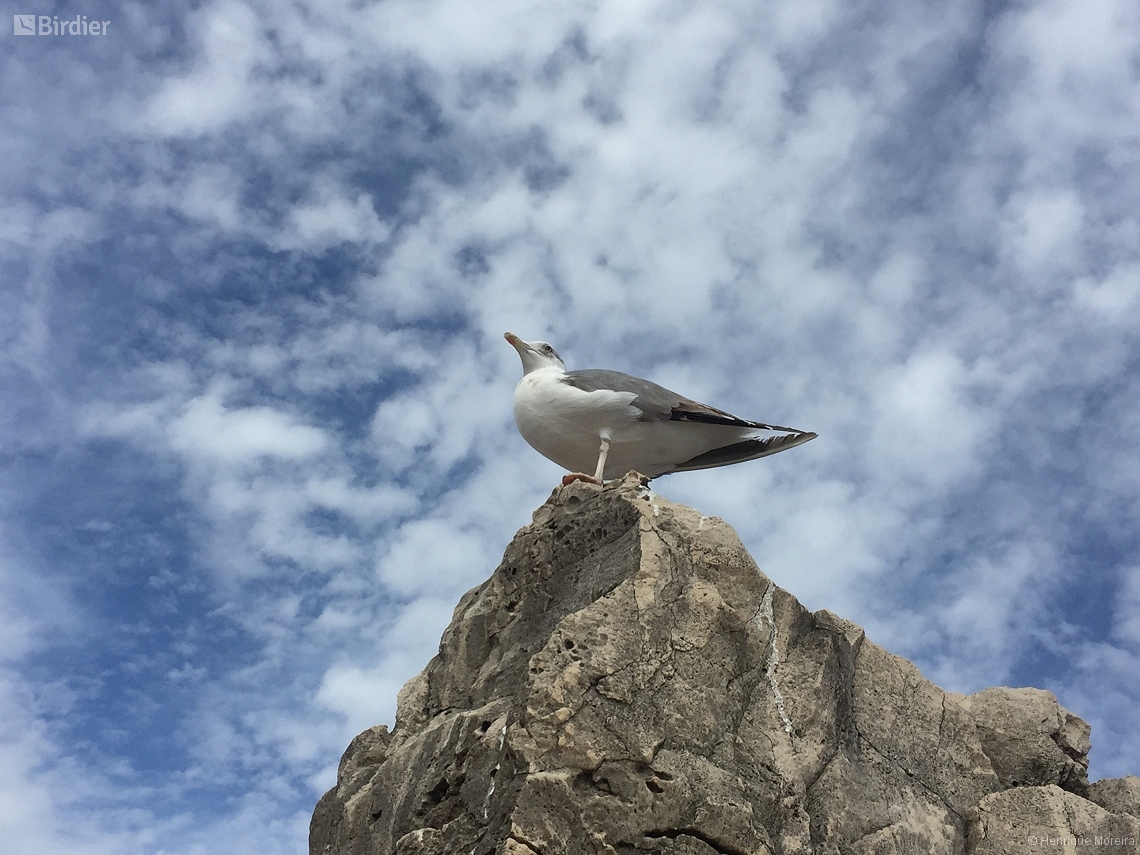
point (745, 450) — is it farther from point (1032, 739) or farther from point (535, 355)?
point (1032, 739)

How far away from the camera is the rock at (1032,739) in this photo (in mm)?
7742

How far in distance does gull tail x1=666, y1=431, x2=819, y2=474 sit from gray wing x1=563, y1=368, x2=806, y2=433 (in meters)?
0.41

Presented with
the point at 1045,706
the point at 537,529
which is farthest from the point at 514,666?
the point at 1045,706

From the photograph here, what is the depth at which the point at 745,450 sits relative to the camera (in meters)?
11.0

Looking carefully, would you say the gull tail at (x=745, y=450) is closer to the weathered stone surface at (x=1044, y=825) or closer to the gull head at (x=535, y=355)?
the gull head at (x=535, y=355)

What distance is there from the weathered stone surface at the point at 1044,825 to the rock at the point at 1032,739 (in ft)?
1.18

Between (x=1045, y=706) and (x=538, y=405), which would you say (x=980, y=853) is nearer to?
(x=1045, y=706)

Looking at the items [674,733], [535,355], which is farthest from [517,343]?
[674,733]

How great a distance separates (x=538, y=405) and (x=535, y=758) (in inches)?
195

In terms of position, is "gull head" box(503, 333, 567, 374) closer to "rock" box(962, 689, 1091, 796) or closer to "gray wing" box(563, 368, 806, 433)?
"gray wing" box(563, 368, 806, 433)

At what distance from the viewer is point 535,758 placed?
5902 millimetres

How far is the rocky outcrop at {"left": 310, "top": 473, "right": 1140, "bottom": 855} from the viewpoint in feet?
19.4

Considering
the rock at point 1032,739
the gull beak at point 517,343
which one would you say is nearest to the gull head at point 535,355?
the gull beak at point 517,343

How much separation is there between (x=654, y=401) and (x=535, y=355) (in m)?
2.00
